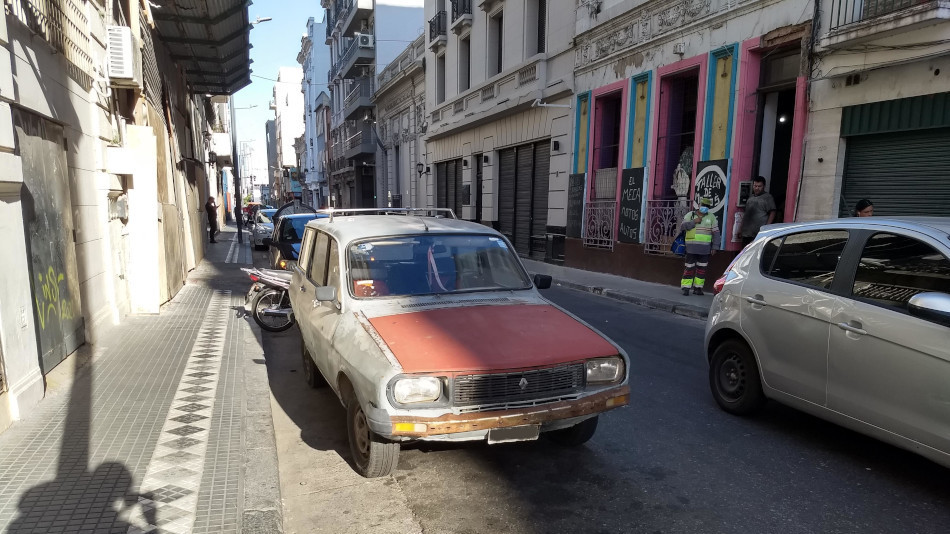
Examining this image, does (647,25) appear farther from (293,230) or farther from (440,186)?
(440,186)

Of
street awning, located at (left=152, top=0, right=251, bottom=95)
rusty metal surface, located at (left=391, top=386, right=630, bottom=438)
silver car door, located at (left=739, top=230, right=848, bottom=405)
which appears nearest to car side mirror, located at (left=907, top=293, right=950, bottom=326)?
silver car door, located at (left=739, top=230, right=848, bottom=405)

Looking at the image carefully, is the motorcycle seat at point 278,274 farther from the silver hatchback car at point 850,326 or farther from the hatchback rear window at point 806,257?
the hatchback rear window at point 806,257

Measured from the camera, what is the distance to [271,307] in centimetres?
820

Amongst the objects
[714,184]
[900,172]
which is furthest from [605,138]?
[900,172]

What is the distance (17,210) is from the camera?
14.4 feet

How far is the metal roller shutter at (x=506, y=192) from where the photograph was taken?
19.6 m

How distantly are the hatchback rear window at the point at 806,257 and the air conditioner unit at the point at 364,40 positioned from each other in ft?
110

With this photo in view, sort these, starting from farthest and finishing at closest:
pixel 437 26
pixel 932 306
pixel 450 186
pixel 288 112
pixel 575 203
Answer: pixel 288 112, pixel 450 186, pixel 437 26, pixel 575 203, pixel 932 306

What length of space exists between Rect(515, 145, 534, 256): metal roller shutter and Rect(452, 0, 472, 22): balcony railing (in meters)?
6.67

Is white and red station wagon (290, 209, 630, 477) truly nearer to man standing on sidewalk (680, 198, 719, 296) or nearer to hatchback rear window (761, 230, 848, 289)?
hatchback rear window (761, 230, 848, 289)

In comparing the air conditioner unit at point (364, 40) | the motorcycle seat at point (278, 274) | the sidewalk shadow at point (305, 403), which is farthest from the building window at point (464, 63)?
the sidewalk shadow at point (305, 403)

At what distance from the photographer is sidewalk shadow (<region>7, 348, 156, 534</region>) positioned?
114 inches

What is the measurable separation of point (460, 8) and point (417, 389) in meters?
22.0

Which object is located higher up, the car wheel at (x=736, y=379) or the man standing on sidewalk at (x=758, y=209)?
the man standing on sidewalk at (x=758, y=209)
